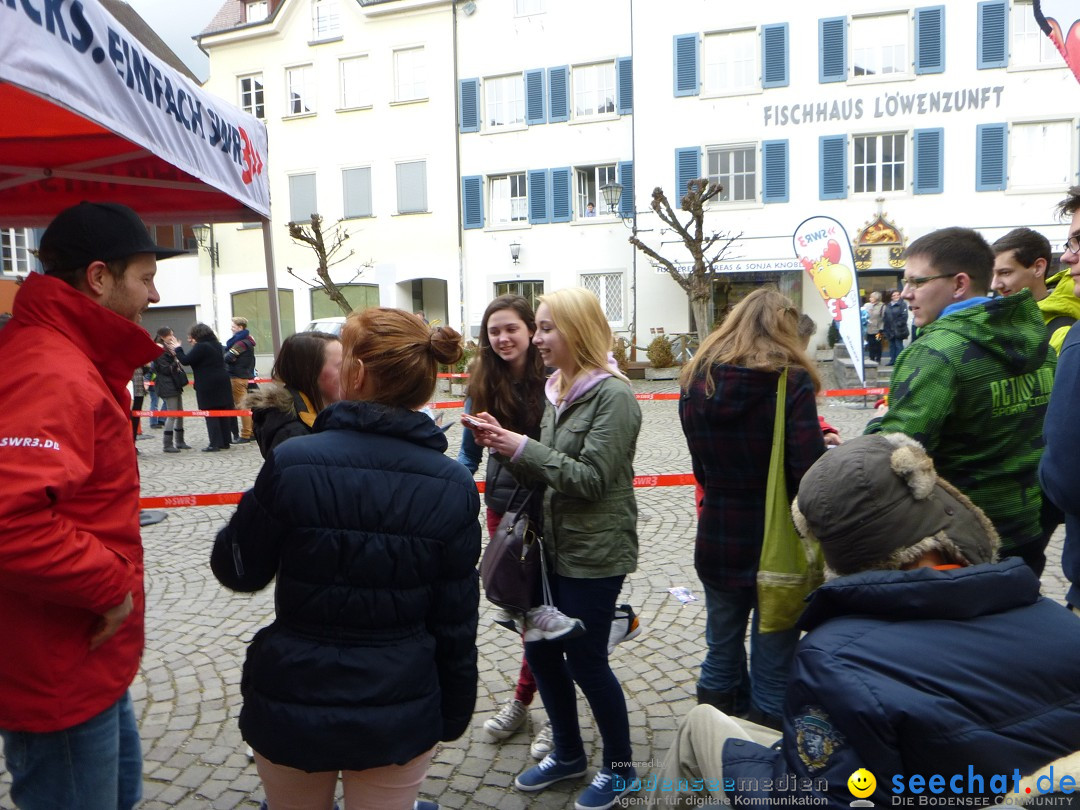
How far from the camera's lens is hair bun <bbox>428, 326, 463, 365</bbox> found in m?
2.01

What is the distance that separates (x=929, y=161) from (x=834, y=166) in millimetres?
2463

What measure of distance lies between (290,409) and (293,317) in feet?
86.4

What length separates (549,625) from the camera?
2625mm

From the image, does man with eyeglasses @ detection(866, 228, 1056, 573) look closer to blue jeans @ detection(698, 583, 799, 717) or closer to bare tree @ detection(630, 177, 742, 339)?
Result: blue jeans @ detection(698, 583, 799, 717)

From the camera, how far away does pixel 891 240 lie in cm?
2219

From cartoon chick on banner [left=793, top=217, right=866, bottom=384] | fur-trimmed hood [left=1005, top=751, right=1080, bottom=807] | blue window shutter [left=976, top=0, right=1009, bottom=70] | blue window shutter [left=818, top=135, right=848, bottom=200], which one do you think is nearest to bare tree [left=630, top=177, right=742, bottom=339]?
blue window shutter [left=818, top=135, right=848, bottom=200]

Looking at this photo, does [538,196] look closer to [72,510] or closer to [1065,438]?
[1065,438]

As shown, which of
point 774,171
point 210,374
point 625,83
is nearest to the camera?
point 210,374

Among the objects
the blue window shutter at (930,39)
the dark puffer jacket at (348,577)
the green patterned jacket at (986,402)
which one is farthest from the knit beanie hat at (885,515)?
the blue window shutter at (930,39)

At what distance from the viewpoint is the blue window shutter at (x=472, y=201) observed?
1003 inches

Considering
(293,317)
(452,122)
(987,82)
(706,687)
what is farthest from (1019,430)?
(293,317)

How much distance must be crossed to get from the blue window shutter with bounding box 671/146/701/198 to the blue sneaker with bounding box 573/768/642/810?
22242mm

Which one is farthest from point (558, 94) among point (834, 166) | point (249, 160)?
point (249, 160)

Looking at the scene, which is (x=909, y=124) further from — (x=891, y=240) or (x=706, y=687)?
(x=706, y=687)
